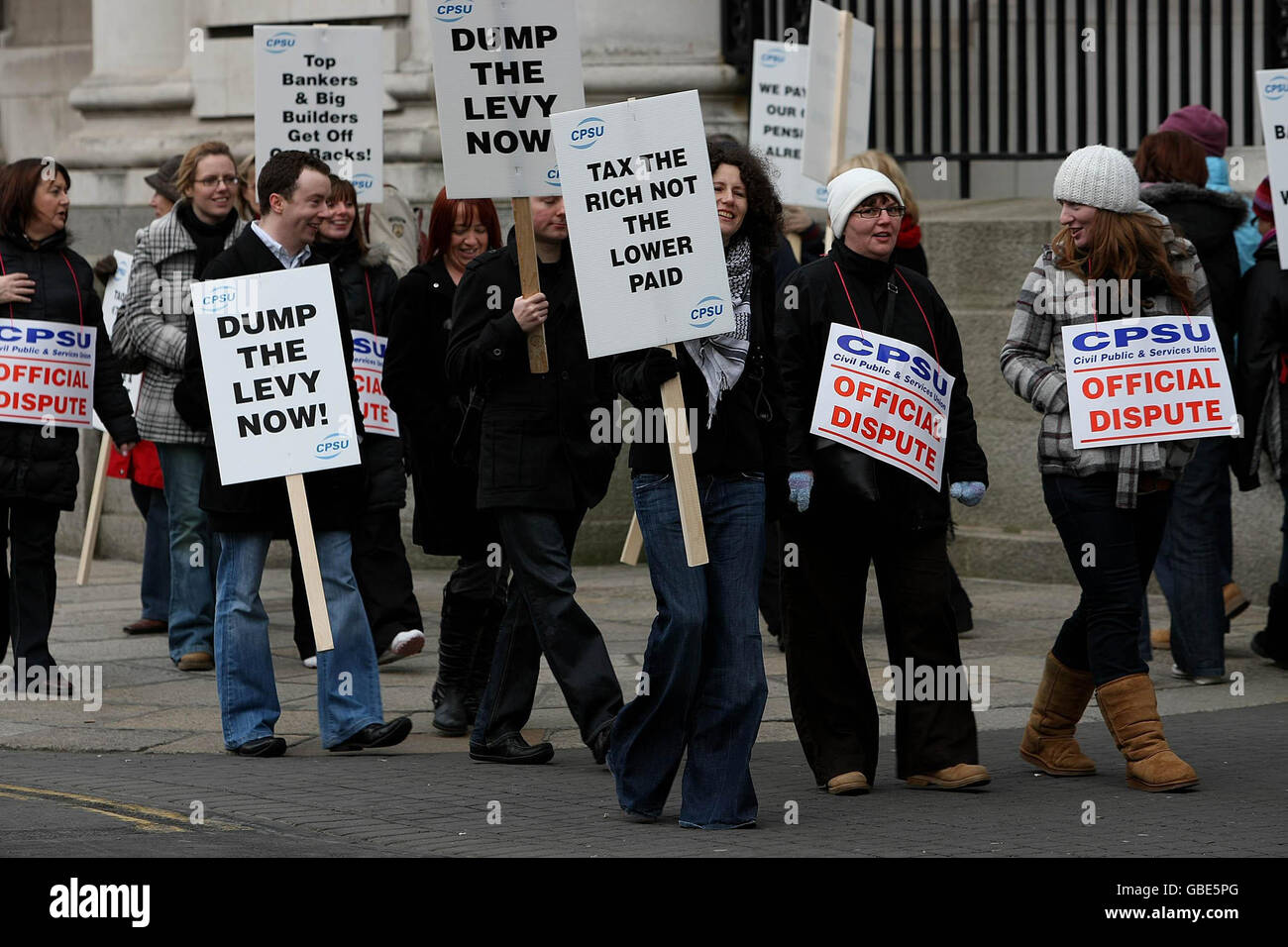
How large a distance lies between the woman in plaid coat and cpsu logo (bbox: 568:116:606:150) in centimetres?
338

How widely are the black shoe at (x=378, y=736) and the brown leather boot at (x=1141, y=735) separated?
2363 millimetres

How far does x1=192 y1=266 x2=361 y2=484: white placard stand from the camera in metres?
7.64

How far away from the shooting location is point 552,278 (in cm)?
723

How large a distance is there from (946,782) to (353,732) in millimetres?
2083

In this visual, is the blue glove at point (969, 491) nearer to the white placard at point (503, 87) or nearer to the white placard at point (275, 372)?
the white placard at point (503, 87)

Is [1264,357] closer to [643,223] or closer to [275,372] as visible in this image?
[643,223]

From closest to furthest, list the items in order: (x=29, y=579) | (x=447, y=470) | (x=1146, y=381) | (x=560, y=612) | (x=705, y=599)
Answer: (x=705, y=599)
(x=560, y=612)
(x=1146, y=381)
(x=447, y=470)
(x=29, y=579)

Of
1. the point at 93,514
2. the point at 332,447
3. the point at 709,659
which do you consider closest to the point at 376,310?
the point at 332,447

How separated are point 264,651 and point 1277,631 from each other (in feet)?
14.0

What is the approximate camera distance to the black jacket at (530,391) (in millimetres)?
7066

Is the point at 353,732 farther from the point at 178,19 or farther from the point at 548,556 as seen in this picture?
the point at 178,19

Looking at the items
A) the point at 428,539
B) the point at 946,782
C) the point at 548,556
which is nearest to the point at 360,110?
the point at 428,539

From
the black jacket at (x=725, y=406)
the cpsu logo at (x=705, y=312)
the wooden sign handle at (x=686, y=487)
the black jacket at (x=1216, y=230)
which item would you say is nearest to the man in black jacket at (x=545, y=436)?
the black jacket at (x=725, y=406)

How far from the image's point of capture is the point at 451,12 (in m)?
7.00
